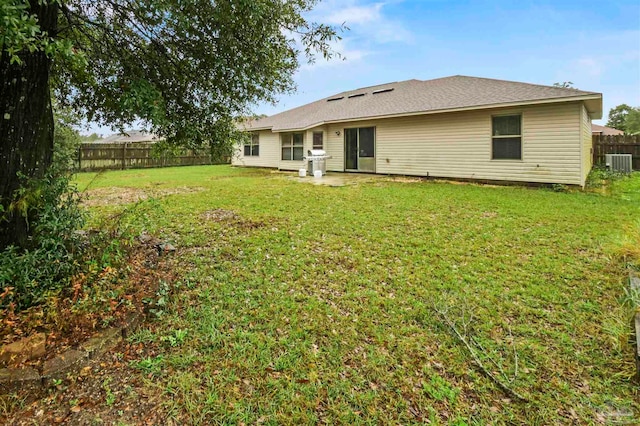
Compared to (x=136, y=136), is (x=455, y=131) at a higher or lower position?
lower

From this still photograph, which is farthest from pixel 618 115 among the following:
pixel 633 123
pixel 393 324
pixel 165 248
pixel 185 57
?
pixel 165 248

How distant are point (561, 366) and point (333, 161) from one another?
13367mm

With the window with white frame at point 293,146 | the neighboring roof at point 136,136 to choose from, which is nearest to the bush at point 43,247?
the neighboring roof at point 136,136

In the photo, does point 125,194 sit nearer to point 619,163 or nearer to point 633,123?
point 619,163

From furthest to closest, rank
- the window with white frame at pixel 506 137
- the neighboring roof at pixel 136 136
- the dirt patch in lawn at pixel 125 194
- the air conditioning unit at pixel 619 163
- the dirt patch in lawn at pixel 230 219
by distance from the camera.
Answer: the air conditioning unit at pixel 619 163
the window with white frame at pixel 506 137
the dirt patch in lawn at pixel 125 194
the dirt patch in lawn at pixel 230 219
the neighboring roof at pixel 136 136

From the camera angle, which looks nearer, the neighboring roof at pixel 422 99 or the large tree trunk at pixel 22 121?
the large tree trunk at pixel 22 121

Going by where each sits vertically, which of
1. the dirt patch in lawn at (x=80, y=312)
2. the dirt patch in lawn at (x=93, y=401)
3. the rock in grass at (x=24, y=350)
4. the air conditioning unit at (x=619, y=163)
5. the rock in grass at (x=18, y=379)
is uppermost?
the air conditioning unit at (x=619, y=163)

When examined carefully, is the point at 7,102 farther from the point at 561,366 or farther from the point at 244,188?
the point at 244,188

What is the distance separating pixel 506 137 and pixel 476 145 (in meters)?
0.88

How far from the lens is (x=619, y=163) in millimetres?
13438

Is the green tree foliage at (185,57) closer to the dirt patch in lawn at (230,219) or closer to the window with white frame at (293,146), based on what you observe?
the dirt patch in lawn at (230,219)

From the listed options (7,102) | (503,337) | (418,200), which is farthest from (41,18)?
(418,200)

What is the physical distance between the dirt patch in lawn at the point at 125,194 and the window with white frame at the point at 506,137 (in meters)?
9.23

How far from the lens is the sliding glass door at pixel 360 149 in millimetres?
13883
